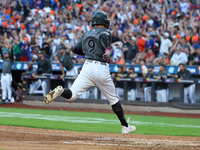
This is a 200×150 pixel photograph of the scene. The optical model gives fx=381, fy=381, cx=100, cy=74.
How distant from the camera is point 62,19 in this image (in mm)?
20984

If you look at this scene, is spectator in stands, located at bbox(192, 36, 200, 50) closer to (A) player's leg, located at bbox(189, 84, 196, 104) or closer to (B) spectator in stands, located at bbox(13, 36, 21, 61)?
(A) player's leg, located at bbox(189, 84, 196, 104)

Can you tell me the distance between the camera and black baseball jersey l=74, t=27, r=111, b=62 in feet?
21.1

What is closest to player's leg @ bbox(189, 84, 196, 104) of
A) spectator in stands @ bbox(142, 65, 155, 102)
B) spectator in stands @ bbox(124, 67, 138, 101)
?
spectator in stands @ bbox(142, 65, 155, 102)

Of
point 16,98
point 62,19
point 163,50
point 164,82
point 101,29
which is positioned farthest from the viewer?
point 62,19

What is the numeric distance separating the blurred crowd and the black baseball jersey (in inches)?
281

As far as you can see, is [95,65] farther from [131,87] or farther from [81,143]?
[131,87]

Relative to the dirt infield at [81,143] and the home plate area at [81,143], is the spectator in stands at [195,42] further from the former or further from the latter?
the home plate area at [81,143]

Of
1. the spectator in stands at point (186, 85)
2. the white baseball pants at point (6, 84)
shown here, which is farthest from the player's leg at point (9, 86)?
the spectator in stands at point (186, 85)

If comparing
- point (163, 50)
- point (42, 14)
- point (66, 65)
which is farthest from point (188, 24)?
point (42, 14)

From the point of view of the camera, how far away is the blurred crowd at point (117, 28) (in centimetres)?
1596

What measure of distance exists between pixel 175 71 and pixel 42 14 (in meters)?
10.0

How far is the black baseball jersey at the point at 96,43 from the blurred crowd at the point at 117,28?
7144mm

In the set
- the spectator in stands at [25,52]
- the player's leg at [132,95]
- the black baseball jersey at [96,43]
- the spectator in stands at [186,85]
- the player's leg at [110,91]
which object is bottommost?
the player's leg at [132,95]

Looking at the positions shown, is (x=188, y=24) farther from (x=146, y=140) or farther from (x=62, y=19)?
(x=146, y=140)
